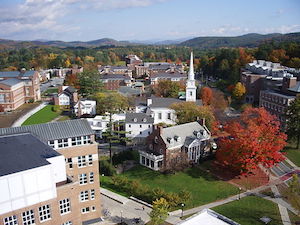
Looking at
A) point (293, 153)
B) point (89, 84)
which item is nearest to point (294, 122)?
point (293, 153)

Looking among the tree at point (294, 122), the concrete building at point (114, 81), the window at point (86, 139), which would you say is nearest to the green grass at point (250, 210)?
the window at point (86, 139)

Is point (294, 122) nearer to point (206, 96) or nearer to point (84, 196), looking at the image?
point (206, 96)

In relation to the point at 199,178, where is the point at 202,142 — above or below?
above

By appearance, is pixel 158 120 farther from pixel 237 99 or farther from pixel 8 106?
pixel 8 106

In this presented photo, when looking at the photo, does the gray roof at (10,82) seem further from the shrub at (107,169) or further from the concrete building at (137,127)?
the shrub at (107,169)

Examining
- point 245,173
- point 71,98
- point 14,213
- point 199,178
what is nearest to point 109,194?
point 199,178

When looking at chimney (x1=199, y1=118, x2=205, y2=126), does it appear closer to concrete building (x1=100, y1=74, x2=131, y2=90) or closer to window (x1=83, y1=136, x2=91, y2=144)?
window (x1=83, y1=136, x2=91, y2=144)
